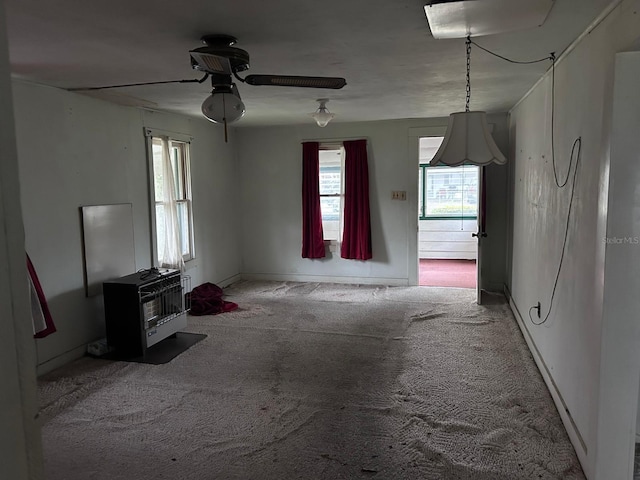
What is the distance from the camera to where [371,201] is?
6680 millimetres

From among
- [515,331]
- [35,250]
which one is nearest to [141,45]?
[35,250]

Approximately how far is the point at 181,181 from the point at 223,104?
3164 millimetres

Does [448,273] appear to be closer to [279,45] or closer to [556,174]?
[556,174]

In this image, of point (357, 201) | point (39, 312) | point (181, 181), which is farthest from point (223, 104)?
point (357, 201)

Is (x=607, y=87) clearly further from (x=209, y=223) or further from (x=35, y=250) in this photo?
(x=209, y=223)

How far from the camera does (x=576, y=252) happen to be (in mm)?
2725

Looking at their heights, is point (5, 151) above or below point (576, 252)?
above

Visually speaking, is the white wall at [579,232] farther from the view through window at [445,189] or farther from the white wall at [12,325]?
the view through window at [445,189]

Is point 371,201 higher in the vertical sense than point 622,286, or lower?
higher

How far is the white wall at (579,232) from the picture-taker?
7.30ft

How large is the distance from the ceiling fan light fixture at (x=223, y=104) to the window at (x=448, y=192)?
21.6ft

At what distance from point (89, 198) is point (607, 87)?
13.0 feet

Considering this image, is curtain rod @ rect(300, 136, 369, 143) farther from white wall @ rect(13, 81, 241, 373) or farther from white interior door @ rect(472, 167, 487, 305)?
white wall @ rect(13, 81, 241, 373)

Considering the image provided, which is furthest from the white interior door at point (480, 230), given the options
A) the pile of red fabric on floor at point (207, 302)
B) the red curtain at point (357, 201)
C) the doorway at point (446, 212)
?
the doorway at point (446, 212)
